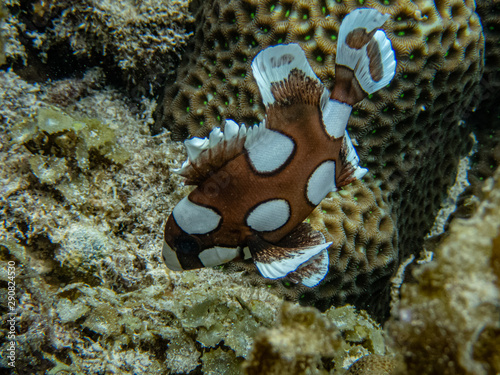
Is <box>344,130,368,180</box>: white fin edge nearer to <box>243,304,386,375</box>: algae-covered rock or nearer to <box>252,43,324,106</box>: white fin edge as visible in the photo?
<box>252,43,324,106</box>: white fin edge

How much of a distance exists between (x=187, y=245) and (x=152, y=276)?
55cm

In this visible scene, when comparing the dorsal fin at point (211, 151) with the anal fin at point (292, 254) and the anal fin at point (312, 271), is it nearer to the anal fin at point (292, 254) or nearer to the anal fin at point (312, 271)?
the anal fin at point (292, 254)

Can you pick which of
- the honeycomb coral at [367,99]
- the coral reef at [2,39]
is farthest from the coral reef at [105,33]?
the honeycomb coral at [367,99]

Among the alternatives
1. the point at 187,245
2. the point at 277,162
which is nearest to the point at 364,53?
the point at 277,162

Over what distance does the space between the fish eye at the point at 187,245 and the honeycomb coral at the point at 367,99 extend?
23.2 inches

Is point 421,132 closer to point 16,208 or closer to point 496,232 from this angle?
point 496,232

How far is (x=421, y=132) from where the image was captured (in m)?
2.69

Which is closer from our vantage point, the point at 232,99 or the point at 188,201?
the point at 188,201

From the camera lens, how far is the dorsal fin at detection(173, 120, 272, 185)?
168cm

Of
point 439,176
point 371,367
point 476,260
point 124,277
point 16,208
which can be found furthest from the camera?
point 439,176

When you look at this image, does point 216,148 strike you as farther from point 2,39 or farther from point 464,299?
point 2,39

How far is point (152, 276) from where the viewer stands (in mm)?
2236

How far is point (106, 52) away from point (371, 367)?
3.02 m

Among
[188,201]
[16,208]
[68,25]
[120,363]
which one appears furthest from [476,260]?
[68,25]
